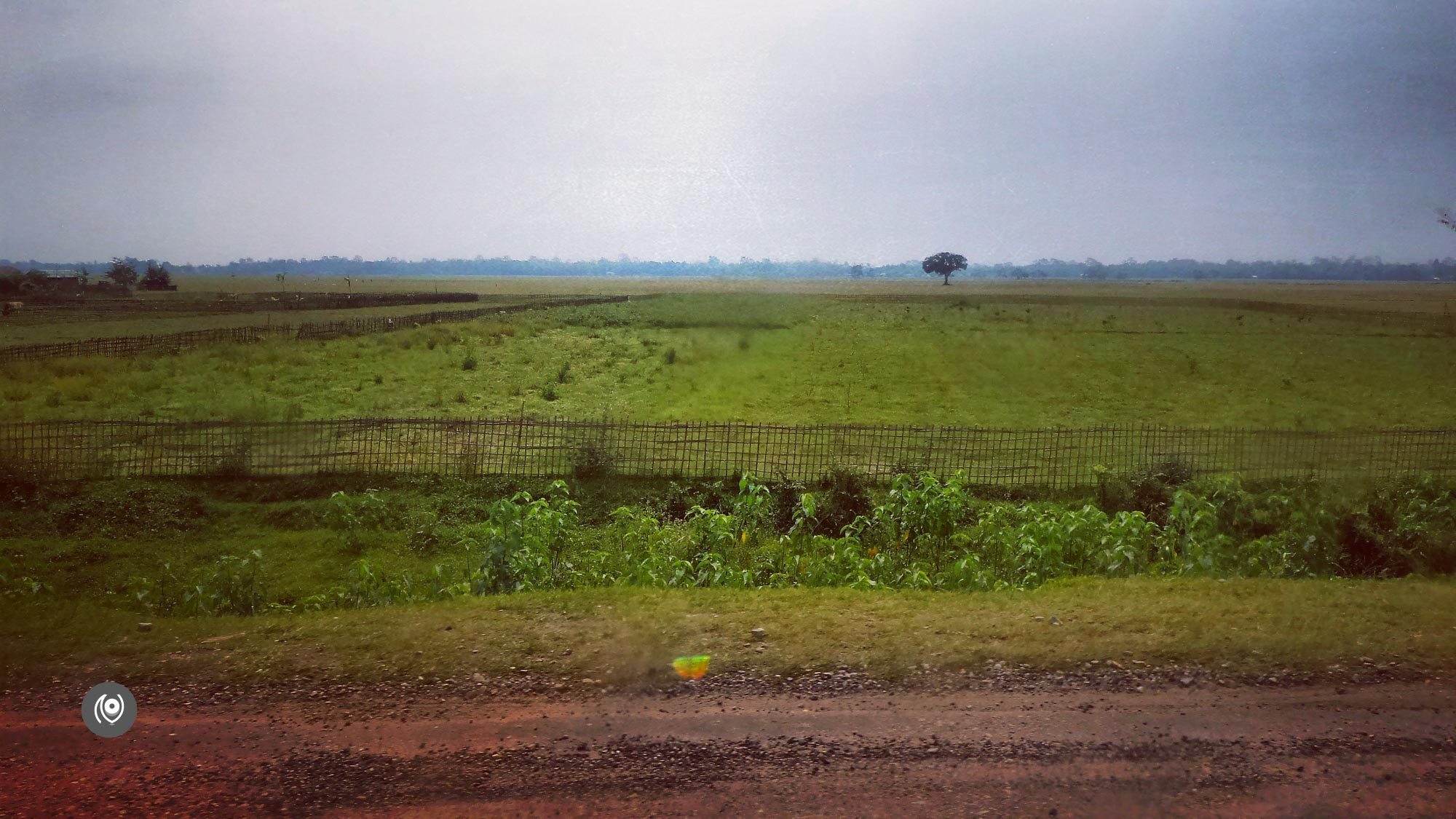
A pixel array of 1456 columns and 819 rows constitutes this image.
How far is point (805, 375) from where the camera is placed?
18859 millimetres

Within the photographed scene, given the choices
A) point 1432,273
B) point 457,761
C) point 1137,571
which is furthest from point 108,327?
point 1432,273

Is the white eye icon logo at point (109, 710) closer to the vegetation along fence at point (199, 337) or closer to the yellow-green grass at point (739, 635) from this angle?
the yellow-green grass at point (739, 635)

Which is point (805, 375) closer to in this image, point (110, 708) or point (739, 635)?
point (739, 635)

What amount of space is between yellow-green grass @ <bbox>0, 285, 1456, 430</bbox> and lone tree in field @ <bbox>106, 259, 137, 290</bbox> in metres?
1.27

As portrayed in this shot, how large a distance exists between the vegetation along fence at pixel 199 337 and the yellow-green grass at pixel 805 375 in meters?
0.26

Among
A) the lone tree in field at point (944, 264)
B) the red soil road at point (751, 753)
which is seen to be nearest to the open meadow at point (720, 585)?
the red soil road at point (751, 753)

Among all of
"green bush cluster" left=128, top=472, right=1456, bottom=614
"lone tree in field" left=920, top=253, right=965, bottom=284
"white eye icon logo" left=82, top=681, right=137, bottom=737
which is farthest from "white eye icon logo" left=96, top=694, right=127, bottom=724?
"lone tree in field" left=920, top=253, right=965, bottom=284

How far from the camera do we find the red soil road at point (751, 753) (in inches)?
123

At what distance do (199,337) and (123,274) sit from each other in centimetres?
320

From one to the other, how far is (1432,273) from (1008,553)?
10.4 m

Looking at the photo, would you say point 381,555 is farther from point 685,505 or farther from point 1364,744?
point 1364,744

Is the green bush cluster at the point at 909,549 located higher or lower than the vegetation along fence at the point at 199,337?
lower

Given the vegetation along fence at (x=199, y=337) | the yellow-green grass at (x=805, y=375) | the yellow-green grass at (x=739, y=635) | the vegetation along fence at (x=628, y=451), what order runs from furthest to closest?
the yellow-green grass at (x=805, y=375)
the vegetation along fence at (x=199, y=337)
the vegetation along fence at (x=628, y=451)
the yellow-green grass at (x=739, y=635)

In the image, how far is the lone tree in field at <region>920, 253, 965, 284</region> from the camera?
4912 cm
